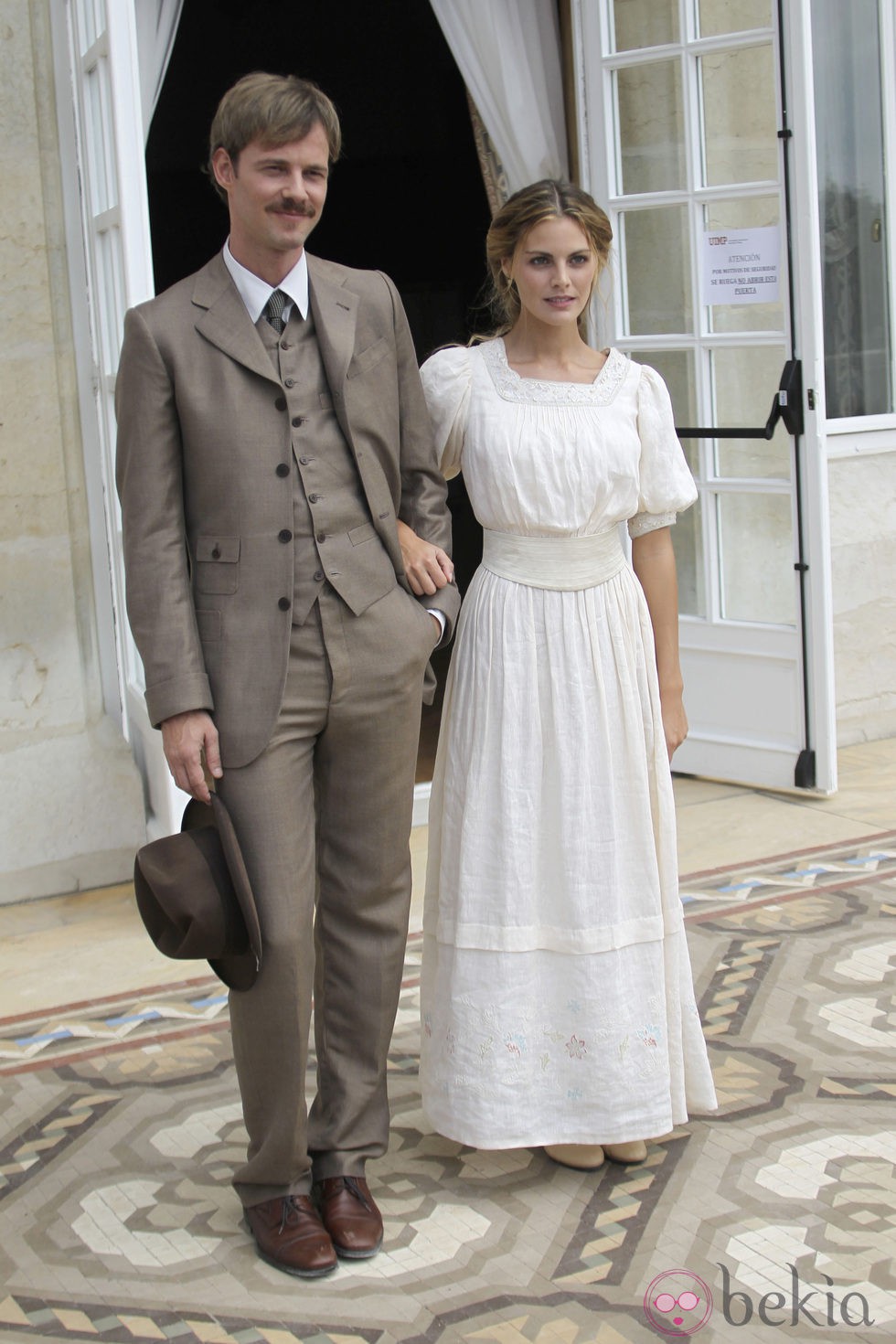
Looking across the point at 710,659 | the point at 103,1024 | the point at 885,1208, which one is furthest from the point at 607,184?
the point at 885,1208

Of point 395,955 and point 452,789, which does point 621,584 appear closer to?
point 452,789

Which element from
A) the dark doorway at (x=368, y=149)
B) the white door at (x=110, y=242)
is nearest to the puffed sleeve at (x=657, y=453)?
the white door at (x=110, y=242)

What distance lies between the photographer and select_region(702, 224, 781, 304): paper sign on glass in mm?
4723

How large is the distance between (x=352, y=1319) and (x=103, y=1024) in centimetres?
133

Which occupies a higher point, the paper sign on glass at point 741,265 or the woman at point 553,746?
the paper sign on glass at point 741,265

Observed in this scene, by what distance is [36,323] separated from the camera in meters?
4.23

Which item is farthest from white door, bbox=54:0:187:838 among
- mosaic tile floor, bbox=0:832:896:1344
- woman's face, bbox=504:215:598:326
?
woman's face, bbox=504:215:598:326

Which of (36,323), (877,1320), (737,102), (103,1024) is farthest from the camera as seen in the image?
(737,102)

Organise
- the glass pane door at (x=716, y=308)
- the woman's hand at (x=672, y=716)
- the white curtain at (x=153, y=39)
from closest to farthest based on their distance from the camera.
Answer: the woman's hand at (x=672, y=716) < the white curtain at (x=153, y=39) < the glass pane door at (x=716, y=308)

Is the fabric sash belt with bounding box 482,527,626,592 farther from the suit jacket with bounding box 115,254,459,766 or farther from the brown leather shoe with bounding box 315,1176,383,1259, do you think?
the brown leather shoe with bounding box 315,1176,383,1259

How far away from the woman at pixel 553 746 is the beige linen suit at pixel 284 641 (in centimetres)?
15

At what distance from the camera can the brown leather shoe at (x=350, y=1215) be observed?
2438 mm

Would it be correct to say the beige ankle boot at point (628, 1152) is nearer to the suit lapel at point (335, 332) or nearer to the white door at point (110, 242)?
the suit lapel at point (335, 332)

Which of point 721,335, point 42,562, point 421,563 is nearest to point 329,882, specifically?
point 421,563
